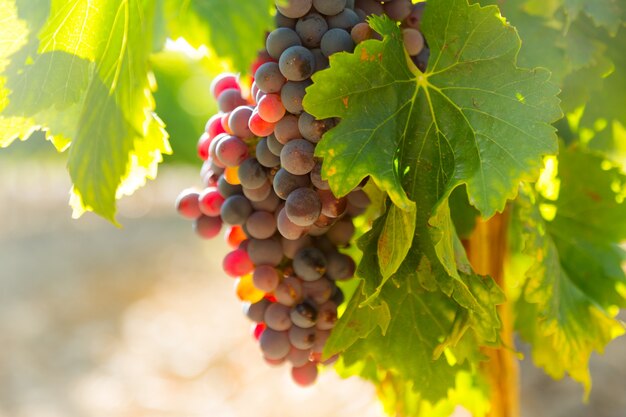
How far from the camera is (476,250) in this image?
72 cm

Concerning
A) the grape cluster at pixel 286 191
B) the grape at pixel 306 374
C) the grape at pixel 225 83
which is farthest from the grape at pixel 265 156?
the grape at pixel 306 374

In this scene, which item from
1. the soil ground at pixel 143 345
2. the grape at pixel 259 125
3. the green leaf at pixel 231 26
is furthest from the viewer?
the soil ground at pixel 143 345

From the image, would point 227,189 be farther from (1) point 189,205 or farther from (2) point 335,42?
(2) point 335,42

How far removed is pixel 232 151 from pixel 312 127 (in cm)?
9

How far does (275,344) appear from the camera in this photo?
0.66 meters

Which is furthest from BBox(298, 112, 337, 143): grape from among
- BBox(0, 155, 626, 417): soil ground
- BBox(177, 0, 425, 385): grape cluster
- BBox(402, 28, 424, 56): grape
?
BBox(0, 155, 626, 417): soil ground

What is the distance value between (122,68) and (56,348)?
144 inches

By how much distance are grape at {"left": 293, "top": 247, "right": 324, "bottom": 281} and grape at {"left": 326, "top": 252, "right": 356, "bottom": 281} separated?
0.01 m

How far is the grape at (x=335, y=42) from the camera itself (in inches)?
20.9

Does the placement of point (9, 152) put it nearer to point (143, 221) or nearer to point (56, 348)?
point (143, 221)

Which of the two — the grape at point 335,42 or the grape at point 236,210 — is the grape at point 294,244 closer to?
the grape at point 236,210

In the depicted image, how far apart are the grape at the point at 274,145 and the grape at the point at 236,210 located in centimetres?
8

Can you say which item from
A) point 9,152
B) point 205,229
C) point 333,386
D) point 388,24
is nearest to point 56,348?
point 333,386

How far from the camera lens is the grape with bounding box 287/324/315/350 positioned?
65cm
